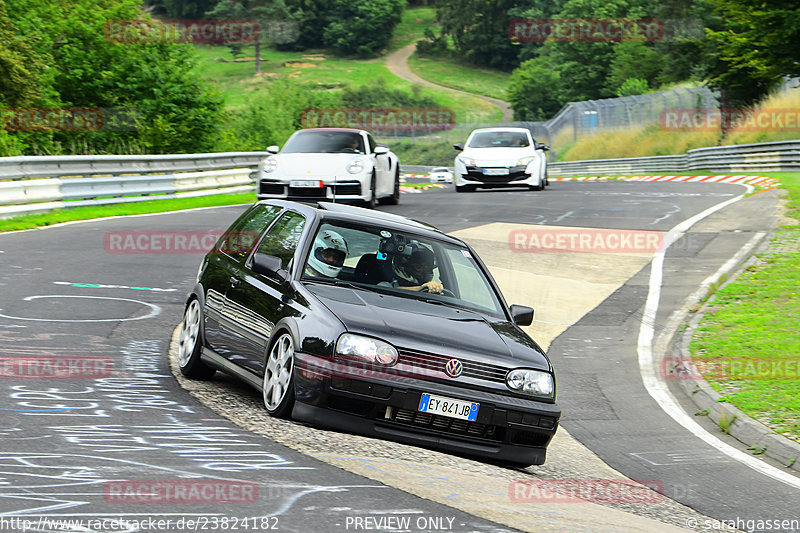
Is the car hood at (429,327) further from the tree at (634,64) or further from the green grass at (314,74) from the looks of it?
the green grass at (314,74)

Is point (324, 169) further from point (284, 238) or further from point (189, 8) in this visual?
point (189, 8)

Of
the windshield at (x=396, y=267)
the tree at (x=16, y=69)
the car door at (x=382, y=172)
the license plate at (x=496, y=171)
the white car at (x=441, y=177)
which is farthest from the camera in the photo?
the white car at (x=441, y=177)

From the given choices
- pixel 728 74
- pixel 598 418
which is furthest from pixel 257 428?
pixel 728 74

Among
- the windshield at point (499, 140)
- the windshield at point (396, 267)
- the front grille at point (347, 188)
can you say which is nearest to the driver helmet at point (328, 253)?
the windshield at point (396, 267)

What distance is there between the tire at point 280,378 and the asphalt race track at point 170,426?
0.36m

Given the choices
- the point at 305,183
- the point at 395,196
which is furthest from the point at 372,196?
the point at 395,196

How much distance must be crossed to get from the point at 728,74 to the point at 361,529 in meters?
41.7

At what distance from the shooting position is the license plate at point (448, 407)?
21.0ft

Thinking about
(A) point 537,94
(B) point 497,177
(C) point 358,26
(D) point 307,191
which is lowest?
(A) point 537,94

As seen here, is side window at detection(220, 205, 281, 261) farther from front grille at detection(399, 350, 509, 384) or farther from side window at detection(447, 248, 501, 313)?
front grille at detection(399, 350, 509, 384)

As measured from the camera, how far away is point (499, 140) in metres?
27.5

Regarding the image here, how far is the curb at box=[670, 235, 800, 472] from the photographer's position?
7.85 m

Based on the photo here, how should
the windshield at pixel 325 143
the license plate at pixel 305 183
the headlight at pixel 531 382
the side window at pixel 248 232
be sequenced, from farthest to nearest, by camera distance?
the windshield at pixel 325 143, the license plate at pixel 305 183, the side window at pixel 248 232, the headlight at pixel 531 382

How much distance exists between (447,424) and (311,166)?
46.2 ft
